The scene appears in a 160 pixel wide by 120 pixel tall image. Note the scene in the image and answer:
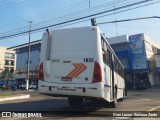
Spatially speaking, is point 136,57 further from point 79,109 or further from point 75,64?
point 75,64

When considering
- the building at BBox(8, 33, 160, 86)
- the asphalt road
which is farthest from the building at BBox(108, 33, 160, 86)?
the asphalt road

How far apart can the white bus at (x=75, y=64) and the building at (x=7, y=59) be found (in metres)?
103

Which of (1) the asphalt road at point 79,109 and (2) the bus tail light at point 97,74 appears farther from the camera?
(1) the asphalt road at point 79,109

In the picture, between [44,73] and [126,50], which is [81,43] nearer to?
[44,73]

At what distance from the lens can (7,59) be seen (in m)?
116

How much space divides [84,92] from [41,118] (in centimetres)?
197

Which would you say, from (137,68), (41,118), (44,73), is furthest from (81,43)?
(137,68)

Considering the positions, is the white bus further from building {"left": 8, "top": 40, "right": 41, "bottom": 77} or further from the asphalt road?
building {"left": 8, "top": 40, "right": 41, "bottom": 77}

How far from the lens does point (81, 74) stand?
36.1 ft

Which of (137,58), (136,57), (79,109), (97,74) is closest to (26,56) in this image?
(136,57)

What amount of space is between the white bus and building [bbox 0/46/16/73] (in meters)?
103

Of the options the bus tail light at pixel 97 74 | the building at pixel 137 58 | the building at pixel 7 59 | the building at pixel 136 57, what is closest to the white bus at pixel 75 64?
the bus tail light at pixel 97 74

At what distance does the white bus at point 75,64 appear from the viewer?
1082cm

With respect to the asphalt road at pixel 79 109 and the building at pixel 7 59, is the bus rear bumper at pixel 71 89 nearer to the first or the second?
the asphalt road at pixel 79 109
